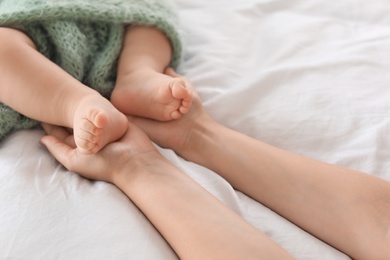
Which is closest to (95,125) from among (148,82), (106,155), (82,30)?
(106,155)

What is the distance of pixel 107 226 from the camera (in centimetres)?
70

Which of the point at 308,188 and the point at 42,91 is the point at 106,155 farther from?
the point at 308,188

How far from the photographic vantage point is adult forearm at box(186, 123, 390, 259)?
0.71 m

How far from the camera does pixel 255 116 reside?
934mm

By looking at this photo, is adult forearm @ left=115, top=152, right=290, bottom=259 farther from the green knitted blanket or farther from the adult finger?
the green knitted blanket

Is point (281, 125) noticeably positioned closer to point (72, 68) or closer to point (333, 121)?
point (333, 121)

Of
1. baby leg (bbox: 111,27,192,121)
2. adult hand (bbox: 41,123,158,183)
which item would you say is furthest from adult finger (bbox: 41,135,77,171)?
baby leg (bbox: 111,27,192,121)

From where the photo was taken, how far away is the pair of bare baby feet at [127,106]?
0.76 m

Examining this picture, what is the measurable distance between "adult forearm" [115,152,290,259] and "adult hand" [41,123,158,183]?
0.02 metres

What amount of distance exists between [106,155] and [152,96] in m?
0.13

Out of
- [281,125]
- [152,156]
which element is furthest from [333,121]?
[152,156]

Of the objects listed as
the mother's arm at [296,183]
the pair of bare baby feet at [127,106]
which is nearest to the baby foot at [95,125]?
the pair of bare baby feet at [127,106]

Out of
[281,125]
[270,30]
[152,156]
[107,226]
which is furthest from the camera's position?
[270,30]

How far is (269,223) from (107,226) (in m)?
0.23
